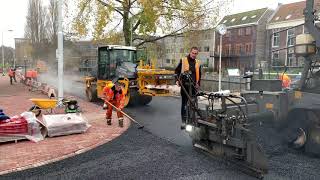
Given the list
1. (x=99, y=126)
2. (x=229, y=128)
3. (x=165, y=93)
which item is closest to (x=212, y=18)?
(x=165, y=93)

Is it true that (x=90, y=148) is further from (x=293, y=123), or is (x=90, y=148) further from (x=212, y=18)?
(x=212, y=18)

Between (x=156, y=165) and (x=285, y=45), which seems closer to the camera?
(x=285, y=45)

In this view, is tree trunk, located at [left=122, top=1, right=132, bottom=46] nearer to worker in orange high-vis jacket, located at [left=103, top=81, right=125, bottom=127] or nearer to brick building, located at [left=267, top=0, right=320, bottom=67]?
worker in orange high-vis jacket, located at [left=103, top=81, right=125, bottom=127]

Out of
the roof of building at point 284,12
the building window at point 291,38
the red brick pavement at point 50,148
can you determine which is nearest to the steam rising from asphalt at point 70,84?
the red brick pavement at point 50,148

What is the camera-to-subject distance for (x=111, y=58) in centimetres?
1361

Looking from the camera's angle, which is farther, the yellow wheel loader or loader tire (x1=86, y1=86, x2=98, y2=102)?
loader tire (x1=86, y1=86, x2=98, y2=102)

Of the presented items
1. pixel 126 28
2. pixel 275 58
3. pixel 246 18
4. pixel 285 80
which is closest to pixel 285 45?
pixel 275 58

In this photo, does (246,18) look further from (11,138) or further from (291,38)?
(11,138)

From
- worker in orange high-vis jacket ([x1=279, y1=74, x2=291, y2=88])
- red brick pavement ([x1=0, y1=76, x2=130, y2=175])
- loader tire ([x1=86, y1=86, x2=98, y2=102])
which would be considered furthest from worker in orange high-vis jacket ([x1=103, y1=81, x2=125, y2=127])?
loader tire ([x1=86, y1=86, x2=98, y2=102])

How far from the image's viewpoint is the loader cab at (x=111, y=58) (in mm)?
13562

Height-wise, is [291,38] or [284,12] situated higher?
[284,12]

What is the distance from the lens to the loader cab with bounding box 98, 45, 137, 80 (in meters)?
13.6

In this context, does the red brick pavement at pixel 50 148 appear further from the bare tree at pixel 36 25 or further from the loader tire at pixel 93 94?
the bare tree at pixel 36 25

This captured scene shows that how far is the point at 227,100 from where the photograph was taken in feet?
19.5
